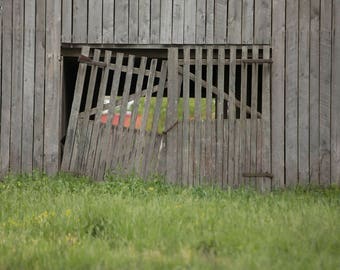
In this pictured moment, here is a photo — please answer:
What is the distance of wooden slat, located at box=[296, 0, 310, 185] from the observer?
10.3 metres

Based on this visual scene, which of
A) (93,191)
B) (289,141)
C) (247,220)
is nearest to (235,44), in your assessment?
(289,141)

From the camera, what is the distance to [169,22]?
10453 millimetres

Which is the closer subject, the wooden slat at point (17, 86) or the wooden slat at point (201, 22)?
the wooden slat at point (201, 22)

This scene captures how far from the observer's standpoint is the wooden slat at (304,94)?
10320 millimetres

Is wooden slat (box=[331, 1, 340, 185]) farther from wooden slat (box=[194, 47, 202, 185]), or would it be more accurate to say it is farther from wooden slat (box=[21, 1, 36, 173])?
wooden slat (box=[21, 1, 36, 173])

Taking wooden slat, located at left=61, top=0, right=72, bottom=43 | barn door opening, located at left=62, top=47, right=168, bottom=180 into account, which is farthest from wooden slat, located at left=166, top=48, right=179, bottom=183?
wooden slat, located at left=61, top=0, right=72, bottom=43

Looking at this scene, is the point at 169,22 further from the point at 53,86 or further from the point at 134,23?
the point at 53,86

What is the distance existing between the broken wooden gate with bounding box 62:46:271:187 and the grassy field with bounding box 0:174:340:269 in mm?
2072

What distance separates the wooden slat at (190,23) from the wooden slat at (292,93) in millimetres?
1488

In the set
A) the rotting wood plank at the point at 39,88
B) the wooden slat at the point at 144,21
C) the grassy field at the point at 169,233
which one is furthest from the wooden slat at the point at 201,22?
the grassy field at the point at 169,233

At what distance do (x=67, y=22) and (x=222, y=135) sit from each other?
309cm

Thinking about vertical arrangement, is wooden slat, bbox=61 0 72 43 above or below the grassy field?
above

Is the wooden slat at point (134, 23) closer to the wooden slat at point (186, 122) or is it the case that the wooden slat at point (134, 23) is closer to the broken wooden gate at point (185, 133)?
the broken wooden gate at point (185, 133)

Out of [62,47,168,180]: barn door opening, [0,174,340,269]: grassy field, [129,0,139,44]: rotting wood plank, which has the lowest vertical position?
[0,174,340,269]: grassy field
